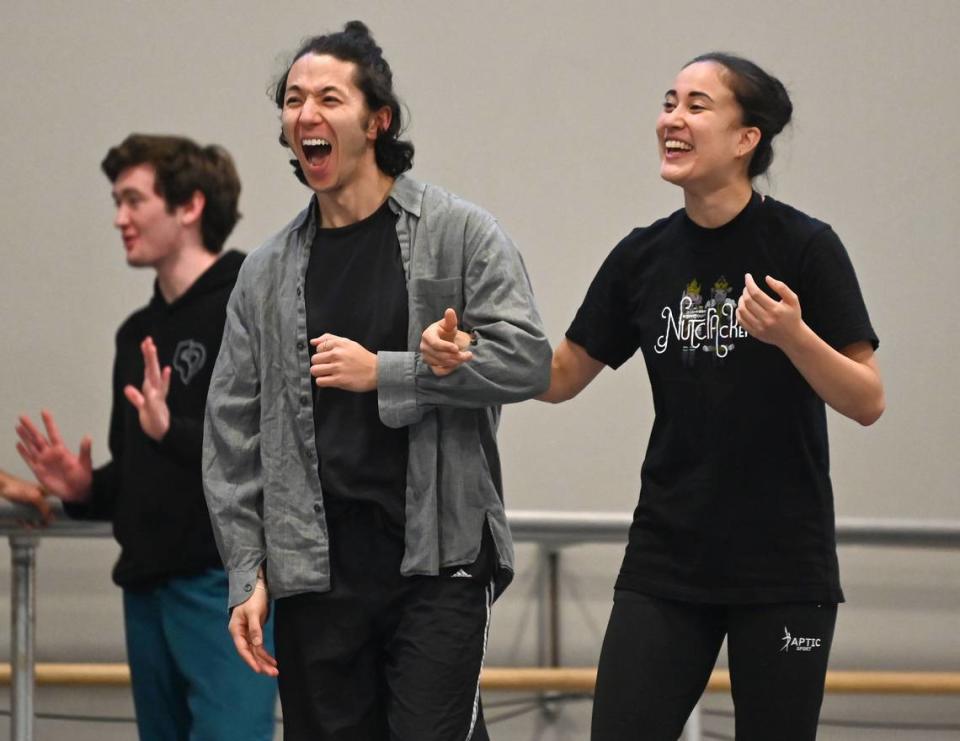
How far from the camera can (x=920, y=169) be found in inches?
158

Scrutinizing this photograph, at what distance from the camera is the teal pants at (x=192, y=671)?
2611 mm

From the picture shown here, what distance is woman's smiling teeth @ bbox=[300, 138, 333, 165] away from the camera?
2.05m

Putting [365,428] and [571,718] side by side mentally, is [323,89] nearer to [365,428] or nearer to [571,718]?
[365,428]

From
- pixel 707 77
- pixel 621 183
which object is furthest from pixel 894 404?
pixel 707 77

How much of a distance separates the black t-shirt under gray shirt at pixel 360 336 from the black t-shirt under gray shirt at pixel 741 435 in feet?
1.33

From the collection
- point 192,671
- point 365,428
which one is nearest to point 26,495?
point 192,671

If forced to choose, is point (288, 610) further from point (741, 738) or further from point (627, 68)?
point (627, 68)

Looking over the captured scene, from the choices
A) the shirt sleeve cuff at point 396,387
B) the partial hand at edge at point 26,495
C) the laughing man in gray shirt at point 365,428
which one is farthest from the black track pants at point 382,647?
the partial hand at edge at point 26,495

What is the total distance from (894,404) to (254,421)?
2376 mm

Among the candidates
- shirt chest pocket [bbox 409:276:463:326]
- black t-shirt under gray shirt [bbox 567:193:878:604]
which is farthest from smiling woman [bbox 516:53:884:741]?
shirt chest pocket [bbox 409:276:463:326]

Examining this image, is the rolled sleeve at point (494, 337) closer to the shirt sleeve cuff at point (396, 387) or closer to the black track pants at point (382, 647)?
the shirt sleeve cuff at point (396, 387)

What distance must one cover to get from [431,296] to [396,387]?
0.55 feet

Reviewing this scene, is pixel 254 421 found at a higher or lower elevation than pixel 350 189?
lower

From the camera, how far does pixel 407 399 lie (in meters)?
1.93
